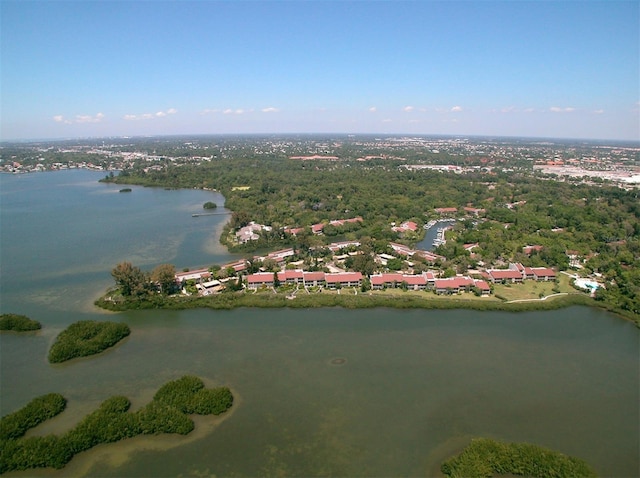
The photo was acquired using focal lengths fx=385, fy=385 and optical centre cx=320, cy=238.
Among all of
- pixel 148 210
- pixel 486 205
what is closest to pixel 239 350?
pixel 148 210

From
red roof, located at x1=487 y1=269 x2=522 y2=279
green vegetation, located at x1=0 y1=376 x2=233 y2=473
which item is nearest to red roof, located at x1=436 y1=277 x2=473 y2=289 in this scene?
red roof, located at x1=487 y1=269 x2=522 y2=279

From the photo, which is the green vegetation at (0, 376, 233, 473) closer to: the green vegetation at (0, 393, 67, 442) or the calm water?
the green vegetation at (0, 393, 67, 442)

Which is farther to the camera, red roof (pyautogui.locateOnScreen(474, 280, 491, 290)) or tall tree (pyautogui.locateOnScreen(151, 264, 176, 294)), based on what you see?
red roof (pyautogui.locateOnScreen(474, 280, 491, 290))

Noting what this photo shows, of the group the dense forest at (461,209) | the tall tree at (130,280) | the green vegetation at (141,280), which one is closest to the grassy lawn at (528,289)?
the dense forest at (461,209)

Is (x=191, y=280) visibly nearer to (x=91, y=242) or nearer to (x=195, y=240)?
(x=195, y=240)

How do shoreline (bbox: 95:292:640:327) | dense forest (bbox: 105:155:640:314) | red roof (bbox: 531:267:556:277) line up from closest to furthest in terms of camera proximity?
shoreline (bbox: 95:292:640:327) < red roof (bbox: 531:267:556:277) < dense forest (bbox: 105:155:640:314)

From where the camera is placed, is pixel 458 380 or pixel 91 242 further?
pixel 91 242

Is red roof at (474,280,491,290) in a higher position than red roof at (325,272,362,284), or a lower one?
lower
